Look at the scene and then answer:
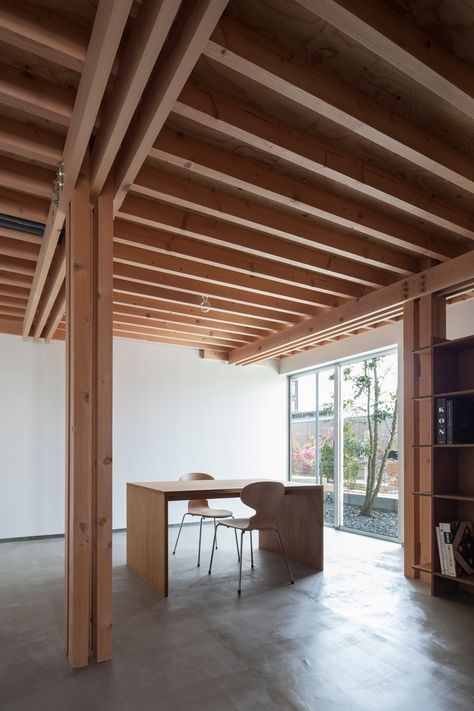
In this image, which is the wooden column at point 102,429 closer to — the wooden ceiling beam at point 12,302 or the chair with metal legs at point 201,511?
the chair with metal legs at point 201,511

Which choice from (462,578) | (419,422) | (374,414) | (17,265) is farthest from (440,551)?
(17,265)

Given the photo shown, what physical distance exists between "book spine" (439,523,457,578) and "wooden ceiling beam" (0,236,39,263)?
390 cm

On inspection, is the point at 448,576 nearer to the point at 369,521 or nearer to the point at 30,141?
the point at 369,521

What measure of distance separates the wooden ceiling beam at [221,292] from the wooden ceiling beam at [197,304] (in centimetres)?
1

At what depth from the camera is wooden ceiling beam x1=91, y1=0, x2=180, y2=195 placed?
1.68m

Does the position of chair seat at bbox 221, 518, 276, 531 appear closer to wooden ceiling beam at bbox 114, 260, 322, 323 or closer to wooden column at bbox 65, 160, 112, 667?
wooden column at bbox 65, 160, 112, 667

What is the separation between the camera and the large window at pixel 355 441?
6.25 metres

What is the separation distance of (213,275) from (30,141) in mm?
2206

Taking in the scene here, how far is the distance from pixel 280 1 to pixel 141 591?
3843 mm

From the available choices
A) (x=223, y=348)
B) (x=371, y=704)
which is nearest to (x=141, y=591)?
(x=371, y=704)

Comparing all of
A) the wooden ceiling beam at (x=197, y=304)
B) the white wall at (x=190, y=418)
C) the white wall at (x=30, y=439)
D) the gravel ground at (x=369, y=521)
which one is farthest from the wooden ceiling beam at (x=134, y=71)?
the gravel ground at (x=369, y=521)

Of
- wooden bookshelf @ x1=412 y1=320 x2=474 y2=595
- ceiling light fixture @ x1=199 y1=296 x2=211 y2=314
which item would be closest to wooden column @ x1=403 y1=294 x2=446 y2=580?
wooden bookshelf @ x1=412 y1=320 x2=474 y2=595

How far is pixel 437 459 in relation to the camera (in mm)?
3881

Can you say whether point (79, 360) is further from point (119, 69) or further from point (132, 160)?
point (119, 69)
